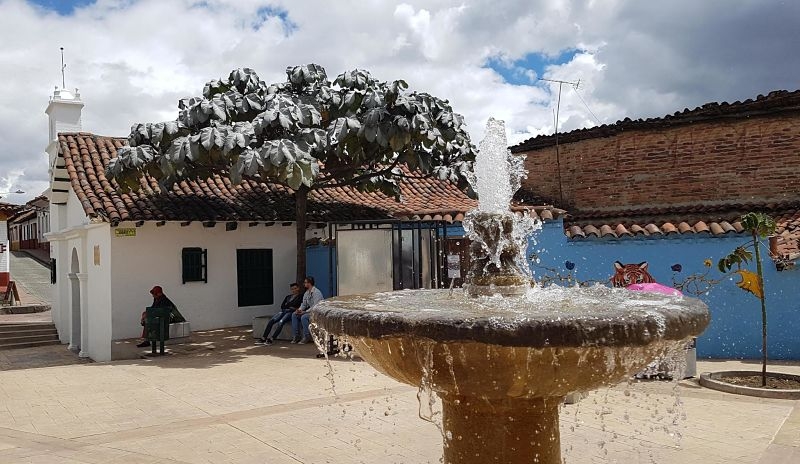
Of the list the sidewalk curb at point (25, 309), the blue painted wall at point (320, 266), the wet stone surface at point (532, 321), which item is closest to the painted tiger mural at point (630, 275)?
the blue painted wall at point (320, 266)

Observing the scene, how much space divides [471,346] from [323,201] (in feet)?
42.8

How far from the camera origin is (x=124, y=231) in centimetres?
1333

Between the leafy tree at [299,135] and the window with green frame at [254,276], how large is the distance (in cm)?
273

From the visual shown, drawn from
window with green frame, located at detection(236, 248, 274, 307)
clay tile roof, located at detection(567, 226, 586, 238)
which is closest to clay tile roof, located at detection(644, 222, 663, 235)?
clay tile roof, located at detection(567, 226, 586, 238)

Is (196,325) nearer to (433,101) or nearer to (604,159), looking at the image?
(433,101)

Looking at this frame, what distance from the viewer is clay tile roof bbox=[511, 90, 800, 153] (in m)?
12.8

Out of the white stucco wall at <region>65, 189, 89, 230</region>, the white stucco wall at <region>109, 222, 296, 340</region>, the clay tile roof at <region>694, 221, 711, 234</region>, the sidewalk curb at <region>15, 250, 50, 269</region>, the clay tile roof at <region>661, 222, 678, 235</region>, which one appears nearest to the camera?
the clay tile roof at <region>694, 221, 711, 234</region>

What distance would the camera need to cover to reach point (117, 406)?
7.97m

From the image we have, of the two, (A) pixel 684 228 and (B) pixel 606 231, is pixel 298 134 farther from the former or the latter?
(A) pixel 684 228

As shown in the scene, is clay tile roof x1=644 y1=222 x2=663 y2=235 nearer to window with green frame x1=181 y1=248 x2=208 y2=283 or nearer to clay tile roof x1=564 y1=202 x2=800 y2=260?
clay tile roof x1=564 y1=202 x2=800 y2=260

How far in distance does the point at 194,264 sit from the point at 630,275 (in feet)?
29.4

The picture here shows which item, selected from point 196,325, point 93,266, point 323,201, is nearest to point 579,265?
point 323,201

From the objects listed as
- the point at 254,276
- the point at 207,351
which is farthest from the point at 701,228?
the point at 254,276

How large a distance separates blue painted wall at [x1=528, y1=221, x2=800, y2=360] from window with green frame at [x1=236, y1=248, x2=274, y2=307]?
24.4 feet
